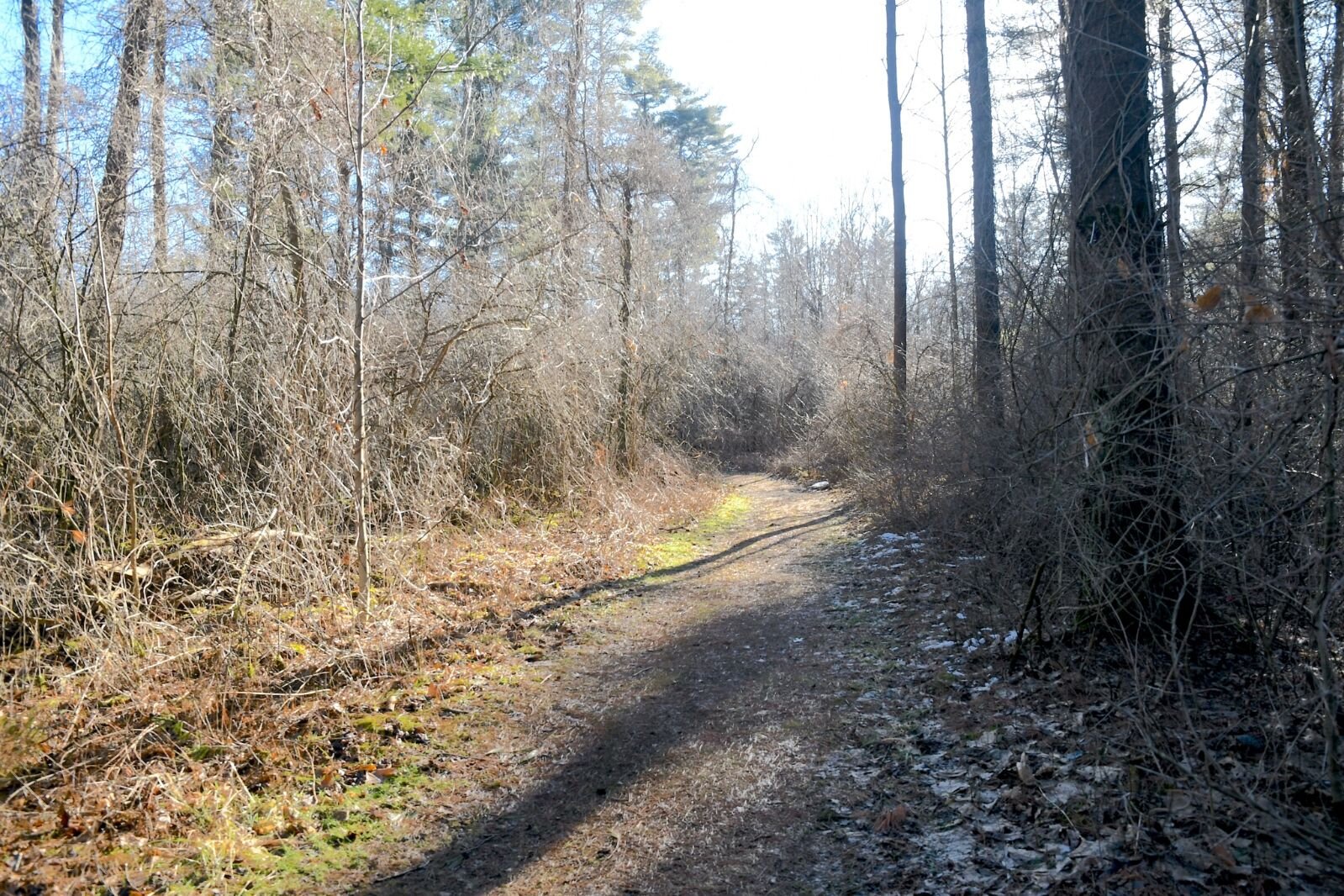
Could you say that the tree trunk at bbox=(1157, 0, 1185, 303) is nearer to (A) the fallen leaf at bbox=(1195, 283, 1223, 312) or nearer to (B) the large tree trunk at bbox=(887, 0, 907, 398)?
(A) the fallen leaf at bbox=(1195, 283, 1223, 312)

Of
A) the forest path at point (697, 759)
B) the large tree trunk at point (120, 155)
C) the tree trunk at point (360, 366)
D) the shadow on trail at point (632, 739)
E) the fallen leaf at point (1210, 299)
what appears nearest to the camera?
the fallen leaf at point (1210, 299)

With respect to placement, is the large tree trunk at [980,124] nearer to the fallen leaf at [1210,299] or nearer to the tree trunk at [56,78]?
the fallen leaf at [1210,299]

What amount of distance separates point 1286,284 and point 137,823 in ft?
18.9

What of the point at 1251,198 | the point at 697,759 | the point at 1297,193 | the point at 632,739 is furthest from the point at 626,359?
the point at 1297,193

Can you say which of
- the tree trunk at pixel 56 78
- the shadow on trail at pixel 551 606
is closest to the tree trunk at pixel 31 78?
A: the tree trunk at pixel 56 78

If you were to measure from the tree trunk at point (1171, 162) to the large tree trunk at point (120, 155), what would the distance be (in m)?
6.54

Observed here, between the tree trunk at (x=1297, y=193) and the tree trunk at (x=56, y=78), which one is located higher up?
the tree trunk at (x=56, y=78)

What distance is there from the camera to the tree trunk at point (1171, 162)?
4.02m

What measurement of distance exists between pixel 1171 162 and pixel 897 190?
9877 mm

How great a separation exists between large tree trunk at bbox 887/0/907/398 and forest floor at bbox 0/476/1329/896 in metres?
7.82

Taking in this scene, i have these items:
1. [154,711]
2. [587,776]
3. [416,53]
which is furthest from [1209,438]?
[416,53]

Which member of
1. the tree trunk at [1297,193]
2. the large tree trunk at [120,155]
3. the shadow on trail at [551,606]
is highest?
the large tree trunk at [120,155]

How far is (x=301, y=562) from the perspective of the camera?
650 cm

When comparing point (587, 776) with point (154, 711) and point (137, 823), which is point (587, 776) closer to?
point (137, 823)
